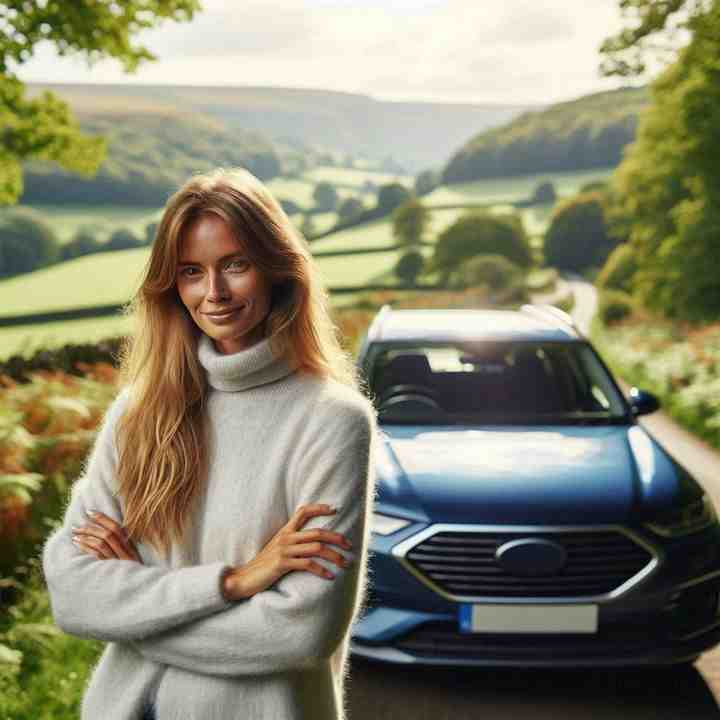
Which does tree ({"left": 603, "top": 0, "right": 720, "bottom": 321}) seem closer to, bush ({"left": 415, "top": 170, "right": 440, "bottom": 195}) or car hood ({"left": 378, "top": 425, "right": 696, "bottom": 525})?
car hood ({"left": 378, "top": 425, "right": 696, "bottom": 525})

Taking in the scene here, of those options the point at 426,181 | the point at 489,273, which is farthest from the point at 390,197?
the point at 489,273

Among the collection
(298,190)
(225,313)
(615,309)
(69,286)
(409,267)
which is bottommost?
(409,267)

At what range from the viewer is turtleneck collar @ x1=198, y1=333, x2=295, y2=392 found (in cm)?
212

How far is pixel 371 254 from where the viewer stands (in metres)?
84.8

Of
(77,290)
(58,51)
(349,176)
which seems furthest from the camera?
(349,176)

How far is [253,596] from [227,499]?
191 millimetres

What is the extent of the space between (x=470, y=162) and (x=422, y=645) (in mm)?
129497

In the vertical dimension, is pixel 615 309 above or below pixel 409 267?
above

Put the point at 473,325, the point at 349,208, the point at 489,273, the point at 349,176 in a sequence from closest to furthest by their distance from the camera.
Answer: the point at 473,325 < the point at 489,273 < the point at 349,208 < the point at 349,176

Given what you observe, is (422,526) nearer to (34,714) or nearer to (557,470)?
(557,470)

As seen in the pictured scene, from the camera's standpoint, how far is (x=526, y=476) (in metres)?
5.00

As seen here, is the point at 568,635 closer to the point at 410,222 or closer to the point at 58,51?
the point at 58,51

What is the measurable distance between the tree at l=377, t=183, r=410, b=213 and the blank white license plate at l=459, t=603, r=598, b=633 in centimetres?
9735

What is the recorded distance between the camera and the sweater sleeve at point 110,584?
6.64ft
